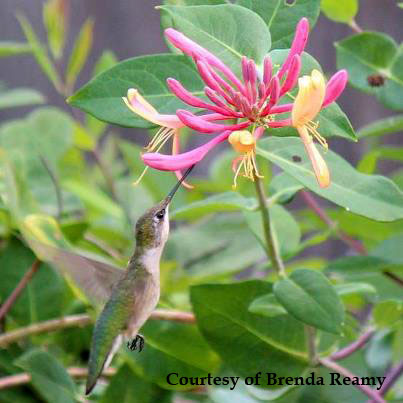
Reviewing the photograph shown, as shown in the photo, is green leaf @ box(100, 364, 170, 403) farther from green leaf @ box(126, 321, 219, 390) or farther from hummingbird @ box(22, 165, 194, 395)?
hummingbird @ box(22, 165, 194, 395)

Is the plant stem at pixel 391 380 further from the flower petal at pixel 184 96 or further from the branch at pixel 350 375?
the flower petal at pixel 184 96

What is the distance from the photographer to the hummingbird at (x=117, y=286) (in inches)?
36.9

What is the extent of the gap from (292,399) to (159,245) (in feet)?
0.87

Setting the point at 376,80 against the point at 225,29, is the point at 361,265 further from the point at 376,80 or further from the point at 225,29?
the point at 225,29

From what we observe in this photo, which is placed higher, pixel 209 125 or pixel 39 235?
pixel 209 125

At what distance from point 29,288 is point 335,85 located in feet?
2.10

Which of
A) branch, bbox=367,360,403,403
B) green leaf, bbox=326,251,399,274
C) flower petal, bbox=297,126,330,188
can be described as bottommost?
branch, bbox=367,360,403,403

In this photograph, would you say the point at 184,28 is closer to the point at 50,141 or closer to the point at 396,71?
the point at 396,71

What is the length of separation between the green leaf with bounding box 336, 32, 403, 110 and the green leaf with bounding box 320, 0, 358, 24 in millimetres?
53

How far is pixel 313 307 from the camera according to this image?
0.90 metres

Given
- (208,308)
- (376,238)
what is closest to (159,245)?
(208,308)

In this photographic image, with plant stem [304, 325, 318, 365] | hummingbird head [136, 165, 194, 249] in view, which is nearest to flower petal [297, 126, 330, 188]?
hummingbird head [136, 165, 194, 249]

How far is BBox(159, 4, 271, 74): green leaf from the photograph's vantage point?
792mm

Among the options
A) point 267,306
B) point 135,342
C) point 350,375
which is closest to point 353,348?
point 350,375
